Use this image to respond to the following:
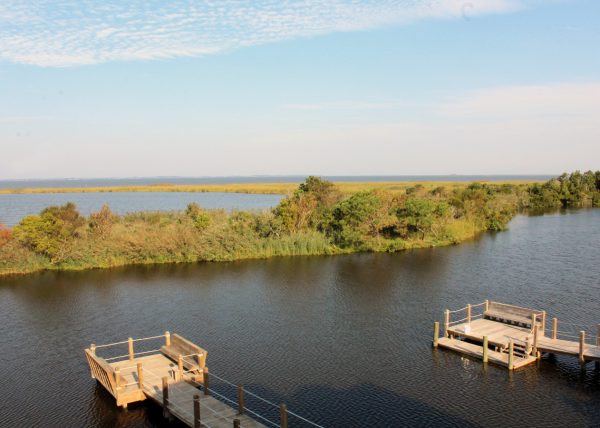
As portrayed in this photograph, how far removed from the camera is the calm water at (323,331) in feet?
57.3

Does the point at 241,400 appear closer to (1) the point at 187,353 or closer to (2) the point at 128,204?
(1) the point at 187,353

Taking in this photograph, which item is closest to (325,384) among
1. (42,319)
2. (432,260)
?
(42,319)

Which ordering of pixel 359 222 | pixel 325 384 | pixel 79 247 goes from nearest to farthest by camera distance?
pixel 325 384, pixel 79 247, pixel 359 222

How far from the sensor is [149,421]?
17078mm

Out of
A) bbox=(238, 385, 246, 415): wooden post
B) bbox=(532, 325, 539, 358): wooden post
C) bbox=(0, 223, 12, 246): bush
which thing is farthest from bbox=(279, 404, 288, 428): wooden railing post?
bbox=(0, 223, 12, 246): bush

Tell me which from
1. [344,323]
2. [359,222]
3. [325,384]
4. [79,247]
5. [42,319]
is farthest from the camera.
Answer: [359,222]

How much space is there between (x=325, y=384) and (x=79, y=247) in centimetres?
3194

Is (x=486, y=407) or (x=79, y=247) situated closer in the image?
(x=486, y=407)

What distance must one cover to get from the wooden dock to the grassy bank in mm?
23822

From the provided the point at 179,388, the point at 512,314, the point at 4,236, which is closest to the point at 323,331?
the point at 179,388

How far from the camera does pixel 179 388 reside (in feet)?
59.3

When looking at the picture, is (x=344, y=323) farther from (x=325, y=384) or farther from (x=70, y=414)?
(x=70, y=414)

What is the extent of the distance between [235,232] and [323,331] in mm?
23543

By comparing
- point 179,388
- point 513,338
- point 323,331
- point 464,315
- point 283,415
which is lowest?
point 323,331
